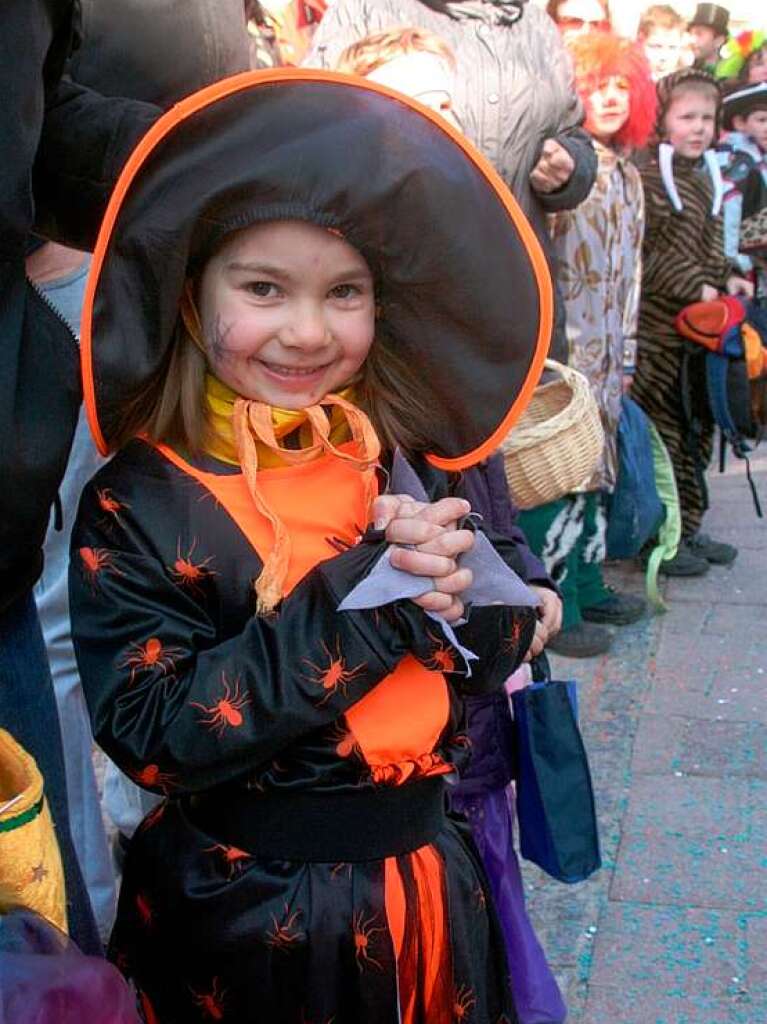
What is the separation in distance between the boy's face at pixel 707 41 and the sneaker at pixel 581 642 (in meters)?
4.48

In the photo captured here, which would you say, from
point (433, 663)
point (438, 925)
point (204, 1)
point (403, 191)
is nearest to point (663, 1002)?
point (438, 925)

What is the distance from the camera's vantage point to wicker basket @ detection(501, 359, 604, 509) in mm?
3451

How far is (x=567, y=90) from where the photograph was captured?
412 centimetres

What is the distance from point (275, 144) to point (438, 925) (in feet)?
3.35

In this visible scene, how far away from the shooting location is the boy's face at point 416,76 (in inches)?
123

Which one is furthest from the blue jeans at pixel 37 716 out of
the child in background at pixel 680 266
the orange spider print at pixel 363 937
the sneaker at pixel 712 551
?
the sneaker at pixel 712 551

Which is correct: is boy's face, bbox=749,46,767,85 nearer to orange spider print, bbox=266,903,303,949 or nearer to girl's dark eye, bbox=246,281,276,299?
girl's dark eye, bbox=246,281,276,299

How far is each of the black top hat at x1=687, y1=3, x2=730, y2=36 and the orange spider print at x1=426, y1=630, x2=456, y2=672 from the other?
7.45 m

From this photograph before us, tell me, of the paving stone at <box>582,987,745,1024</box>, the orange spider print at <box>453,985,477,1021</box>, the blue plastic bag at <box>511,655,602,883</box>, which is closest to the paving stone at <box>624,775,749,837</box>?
the paving stone at <box>582,987,745,1024</box>

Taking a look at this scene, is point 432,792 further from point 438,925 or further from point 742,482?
point 742,482

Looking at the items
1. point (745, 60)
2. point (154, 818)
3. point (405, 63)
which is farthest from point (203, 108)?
point (745, 60)

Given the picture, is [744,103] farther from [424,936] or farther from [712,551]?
[424,936]

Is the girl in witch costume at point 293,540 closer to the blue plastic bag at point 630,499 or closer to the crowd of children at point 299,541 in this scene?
the crowd of children at point 299,541

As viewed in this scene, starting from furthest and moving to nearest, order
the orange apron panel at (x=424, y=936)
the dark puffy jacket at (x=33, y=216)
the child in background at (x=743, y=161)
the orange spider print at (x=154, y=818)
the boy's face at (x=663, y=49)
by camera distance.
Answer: the boy's face at (x=663, y=49)
the child in background at (x=743, y=161)
the orange spider print at (x=154, y=818)
the orange apron panel at (x=424, y=936)
the dark puffy jacket at (x=33, y=216)
